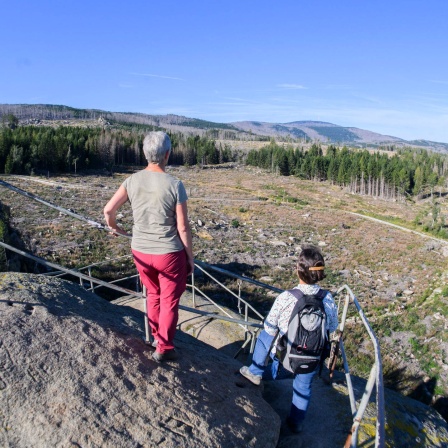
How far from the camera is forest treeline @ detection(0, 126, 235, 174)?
76.9m

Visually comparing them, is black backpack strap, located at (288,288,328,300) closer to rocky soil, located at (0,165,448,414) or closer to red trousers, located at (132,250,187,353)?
red trousers, located at (132,250,187,353)

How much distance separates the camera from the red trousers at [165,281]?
4.19m

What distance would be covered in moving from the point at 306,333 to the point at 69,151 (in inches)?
3508

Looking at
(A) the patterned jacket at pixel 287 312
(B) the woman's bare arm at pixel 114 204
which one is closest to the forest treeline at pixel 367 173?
(A) the patterned jacket at pixel 287 312

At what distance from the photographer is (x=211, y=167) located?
125500 mm

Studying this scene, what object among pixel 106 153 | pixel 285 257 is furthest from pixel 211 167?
pixel 285 257

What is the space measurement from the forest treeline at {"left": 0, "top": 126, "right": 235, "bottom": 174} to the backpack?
3240 inches

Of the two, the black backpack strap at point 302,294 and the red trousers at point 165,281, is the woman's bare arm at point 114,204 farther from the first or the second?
the black backpack strap at point 302,294

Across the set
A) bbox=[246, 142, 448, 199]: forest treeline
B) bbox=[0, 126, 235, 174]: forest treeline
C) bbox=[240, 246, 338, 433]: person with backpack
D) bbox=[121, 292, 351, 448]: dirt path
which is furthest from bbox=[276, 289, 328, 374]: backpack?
bbox=[246, 142, 448, 199]: forest treeline

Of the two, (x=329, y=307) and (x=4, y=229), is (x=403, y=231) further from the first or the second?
(x=329, y=307)

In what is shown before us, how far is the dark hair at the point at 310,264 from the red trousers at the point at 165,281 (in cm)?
126

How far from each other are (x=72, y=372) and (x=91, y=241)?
103ft

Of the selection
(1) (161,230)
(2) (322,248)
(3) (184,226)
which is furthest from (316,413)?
(2) (322,248)

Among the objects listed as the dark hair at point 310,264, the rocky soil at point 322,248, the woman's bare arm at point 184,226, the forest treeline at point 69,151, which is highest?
the woman's bare arm at point 184,226
